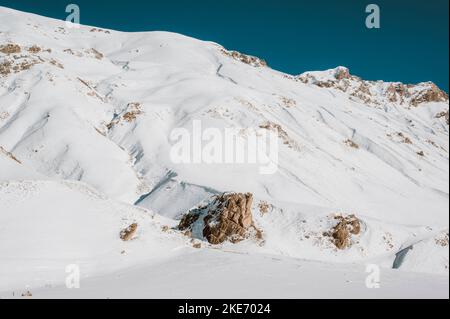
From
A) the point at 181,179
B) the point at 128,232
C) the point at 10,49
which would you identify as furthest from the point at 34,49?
the point at 128,232

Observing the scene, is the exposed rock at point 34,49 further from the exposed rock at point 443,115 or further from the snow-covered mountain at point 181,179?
the exposed rock at point 443,115

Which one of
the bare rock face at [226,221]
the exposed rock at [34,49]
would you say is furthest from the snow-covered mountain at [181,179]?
the bare rock face at [226,221]

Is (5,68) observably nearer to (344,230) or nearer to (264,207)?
(264,207)

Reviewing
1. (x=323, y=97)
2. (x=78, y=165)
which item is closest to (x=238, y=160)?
(x=78, y=165)

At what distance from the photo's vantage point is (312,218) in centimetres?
3002

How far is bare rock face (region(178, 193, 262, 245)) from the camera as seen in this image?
25.9 m

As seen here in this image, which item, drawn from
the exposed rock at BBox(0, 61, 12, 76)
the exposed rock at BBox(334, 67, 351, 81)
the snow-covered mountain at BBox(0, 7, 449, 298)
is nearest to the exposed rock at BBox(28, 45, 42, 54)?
the snow-covered mountain at BBox(0, 7, 449, 298)

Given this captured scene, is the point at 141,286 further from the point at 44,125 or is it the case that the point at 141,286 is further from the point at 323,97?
the point at 323,97

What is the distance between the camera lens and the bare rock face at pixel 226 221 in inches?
1019

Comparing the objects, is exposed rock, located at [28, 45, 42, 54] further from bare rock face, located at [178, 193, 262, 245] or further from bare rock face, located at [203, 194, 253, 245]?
bare rock face, located at [203, 194, 253, 245]

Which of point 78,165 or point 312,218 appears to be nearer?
point 312,218

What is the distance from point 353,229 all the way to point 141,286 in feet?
64.4

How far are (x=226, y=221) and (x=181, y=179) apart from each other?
432 inches

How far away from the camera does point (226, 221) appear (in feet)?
85.8
